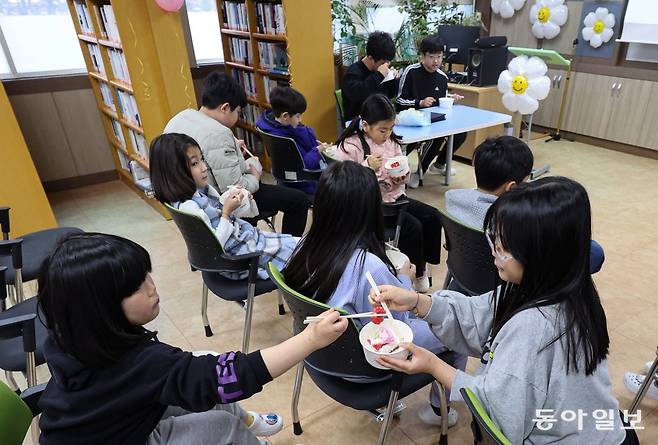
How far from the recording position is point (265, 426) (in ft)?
5.31

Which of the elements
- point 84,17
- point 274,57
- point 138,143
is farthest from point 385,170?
point 84,17

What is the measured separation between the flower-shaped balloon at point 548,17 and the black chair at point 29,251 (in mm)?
5556

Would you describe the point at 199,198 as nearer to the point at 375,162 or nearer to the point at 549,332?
the point at 375,162

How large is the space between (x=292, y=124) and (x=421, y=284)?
1.31 metres

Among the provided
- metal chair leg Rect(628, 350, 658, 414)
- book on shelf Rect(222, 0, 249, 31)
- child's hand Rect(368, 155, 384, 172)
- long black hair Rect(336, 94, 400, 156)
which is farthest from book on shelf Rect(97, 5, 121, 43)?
metal chair leg Rect(628, 350, 658, 414)

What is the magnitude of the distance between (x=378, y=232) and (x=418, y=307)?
0.28m

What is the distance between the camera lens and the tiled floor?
1.79 meters

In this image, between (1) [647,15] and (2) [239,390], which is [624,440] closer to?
(2) [239,390]

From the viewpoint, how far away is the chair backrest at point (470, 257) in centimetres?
157

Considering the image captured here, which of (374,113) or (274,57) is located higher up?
(274,57)

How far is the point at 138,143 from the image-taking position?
3854 millimetres

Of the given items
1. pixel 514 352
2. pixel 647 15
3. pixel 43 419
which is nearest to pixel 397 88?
pixel 647 15

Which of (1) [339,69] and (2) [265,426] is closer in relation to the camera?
(2) [265,426]

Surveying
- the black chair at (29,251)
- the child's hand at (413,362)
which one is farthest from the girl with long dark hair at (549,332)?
the black chair at (29,251)
